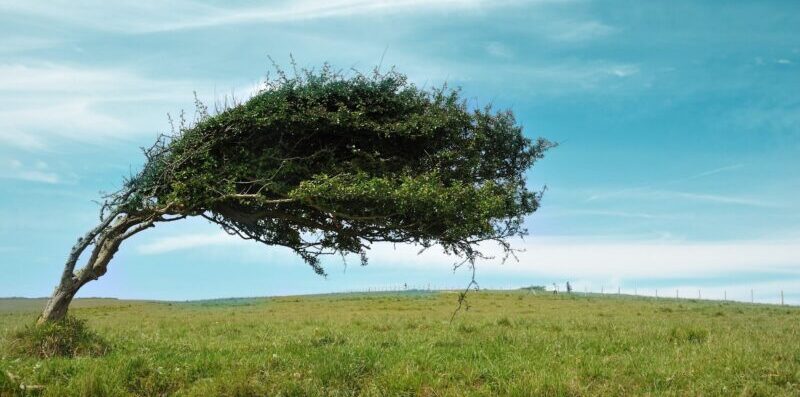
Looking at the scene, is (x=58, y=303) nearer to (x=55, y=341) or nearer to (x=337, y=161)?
(x=55, y=341)

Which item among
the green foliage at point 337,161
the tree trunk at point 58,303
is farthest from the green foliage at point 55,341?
the green foliage at point 337,161

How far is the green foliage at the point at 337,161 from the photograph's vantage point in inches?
611

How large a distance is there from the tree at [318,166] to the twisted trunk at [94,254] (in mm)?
25

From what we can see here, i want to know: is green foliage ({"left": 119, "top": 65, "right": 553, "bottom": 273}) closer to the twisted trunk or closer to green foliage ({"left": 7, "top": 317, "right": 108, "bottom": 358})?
the twisted trunk

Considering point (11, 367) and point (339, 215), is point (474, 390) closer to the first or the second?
point (339, 215)

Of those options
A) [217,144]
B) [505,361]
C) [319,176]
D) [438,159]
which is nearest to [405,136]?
[438,159]

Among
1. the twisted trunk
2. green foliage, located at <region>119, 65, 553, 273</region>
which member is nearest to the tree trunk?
the twisted trunk

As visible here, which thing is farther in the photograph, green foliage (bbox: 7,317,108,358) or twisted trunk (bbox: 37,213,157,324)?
twisted trunk (bbox: 37,213,157,324)

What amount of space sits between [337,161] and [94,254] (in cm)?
664

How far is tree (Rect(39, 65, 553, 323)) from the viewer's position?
617 inches

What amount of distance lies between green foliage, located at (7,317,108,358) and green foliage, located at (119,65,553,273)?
320 centimetres

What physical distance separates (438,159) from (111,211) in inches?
333

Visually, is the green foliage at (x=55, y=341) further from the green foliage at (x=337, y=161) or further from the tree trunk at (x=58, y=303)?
the green foliage at (x=337, y=161)

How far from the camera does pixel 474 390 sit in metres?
11.8
